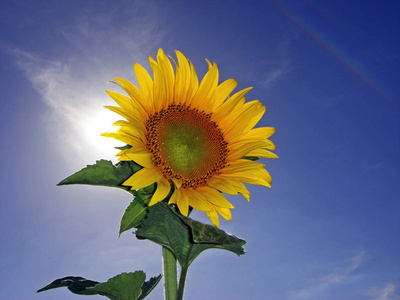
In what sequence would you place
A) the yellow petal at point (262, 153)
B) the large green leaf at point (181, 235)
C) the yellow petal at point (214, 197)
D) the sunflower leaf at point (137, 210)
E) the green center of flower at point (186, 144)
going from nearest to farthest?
the large green leaf at point (181, 235) → the sunflower leaf at point (137, 210) → the yellow petal at point (214, 197) → the green center of flower at point (186, 144) → the yellow petal at point (262, 153)

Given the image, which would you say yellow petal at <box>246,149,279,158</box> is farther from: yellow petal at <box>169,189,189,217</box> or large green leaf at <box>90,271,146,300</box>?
large green leaf at <box>90,271,146,300</box>

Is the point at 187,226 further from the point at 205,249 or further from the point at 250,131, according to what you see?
the point at 250,131

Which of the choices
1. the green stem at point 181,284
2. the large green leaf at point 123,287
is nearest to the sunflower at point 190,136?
the green stem at point 181,284

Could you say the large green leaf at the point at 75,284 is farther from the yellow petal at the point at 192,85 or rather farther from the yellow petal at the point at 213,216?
the yellow petal at the point at 192,85

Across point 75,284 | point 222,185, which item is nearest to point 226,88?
point 222,185

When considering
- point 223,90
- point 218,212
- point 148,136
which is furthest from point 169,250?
point 223,90

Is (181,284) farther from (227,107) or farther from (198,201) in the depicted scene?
(227,107)

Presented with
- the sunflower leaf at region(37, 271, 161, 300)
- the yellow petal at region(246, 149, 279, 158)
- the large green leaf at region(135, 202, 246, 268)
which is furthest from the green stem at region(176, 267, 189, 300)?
the yellow petal at region(246, 149, 279, 158)
